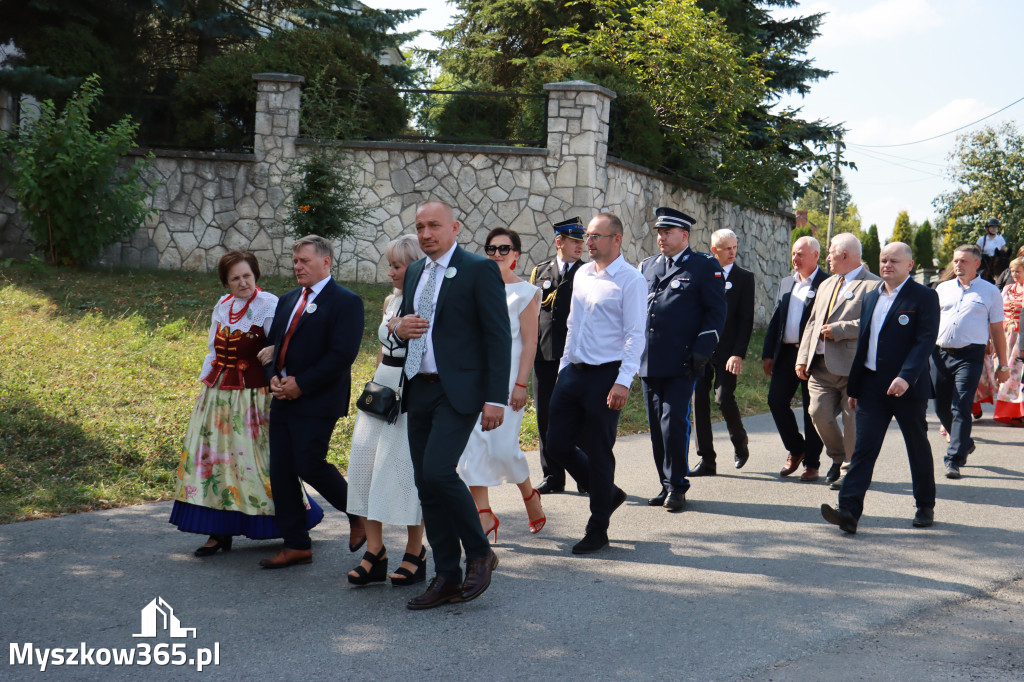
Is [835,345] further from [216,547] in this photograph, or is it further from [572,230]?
[216,547]

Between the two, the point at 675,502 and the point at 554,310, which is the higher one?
the point at 554,310

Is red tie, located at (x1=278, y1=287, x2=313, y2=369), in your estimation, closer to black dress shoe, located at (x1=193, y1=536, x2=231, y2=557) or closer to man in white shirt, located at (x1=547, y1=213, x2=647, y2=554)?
black dress shoe, located at (x1=193, y1=536, x2=231, y2=557)

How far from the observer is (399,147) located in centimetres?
1560

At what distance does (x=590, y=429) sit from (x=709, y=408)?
98.5 inches

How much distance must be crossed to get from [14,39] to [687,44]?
37.0 ft

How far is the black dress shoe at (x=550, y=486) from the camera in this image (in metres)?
7.40

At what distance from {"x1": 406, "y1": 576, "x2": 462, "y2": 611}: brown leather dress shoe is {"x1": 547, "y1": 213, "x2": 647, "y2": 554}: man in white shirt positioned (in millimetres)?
1165

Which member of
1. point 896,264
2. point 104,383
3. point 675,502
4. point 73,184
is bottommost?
point 675,502

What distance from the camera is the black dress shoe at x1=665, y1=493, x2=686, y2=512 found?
22.4 feet

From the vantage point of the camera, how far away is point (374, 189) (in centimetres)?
1565

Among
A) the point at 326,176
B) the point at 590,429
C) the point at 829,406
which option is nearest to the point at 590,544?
the point at 590,429

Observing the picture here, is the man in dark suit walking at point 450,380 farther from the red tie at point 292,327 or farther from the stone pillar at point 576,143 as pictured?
the stone pillar at point 576,143

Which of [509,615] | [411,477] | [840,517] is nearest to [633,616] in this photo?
[509,615]

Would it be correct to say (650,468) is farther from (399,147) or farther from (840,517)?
(399,147)
